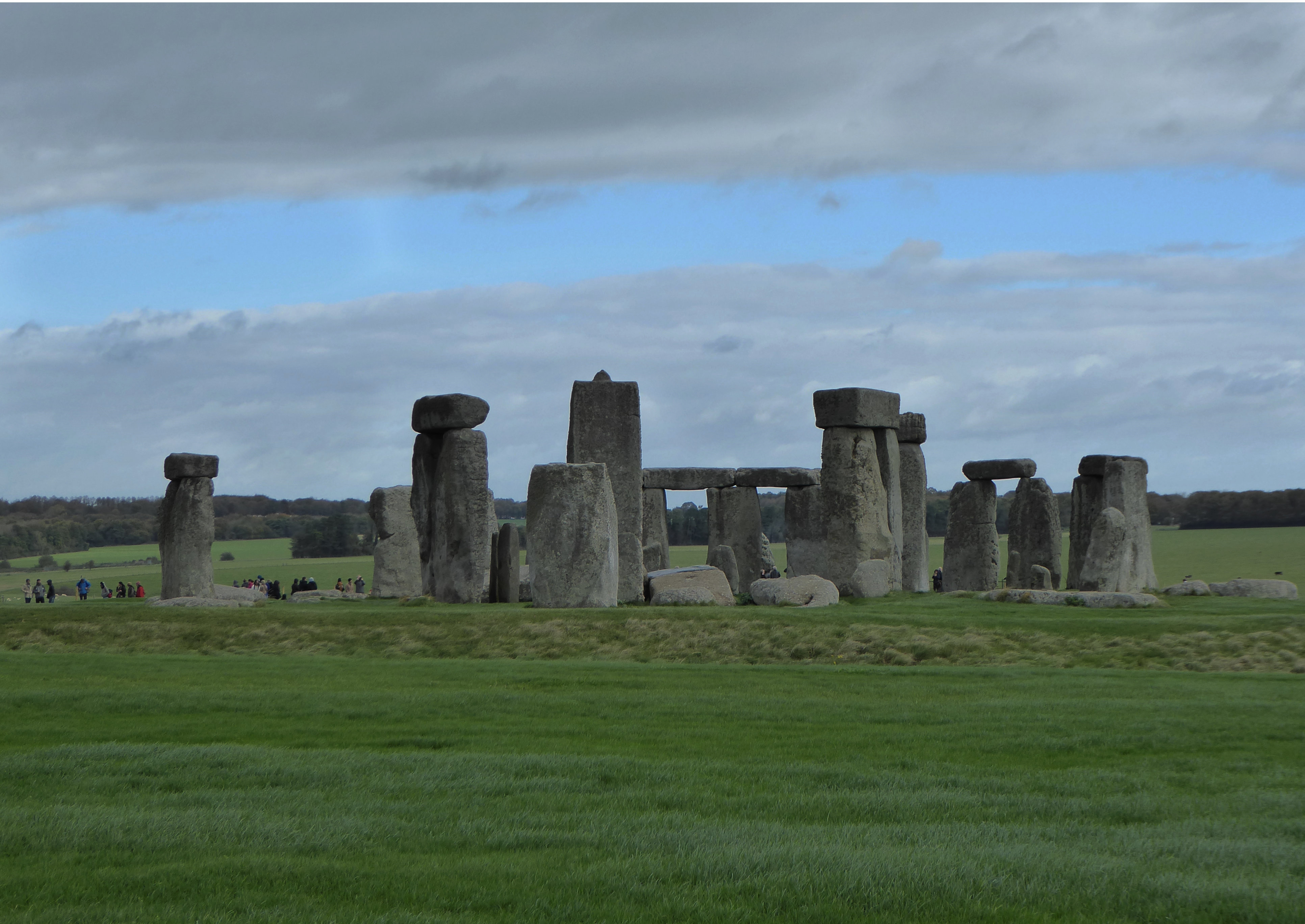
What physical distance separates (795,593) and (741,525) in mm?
13755

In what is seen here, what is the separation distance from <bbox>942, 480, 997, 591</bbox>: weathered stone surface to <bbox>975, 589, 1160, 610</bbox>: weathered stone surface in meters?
7.72

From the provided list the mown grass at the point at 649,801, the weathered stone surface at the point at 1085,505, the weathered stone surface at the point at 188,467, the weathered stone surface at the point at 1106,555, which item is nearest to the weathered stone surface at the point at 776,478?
the weathered stone surface at the point at 1085,505

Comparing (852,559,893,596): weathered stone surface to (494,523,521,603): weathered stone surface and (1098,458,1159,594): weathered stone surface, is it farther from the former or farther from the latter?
(494,523,521,603): weathered stone surface

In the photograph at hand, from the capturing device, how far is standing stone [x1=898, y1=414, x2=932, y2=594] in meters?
27.9

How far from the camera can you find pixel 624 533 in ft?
68.0

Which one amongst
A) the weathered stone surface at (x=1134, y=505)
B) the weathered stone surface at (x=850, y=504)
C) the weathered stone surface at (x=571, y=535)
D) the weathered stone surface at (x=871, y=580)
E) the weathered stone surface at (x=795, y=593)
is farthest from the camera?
the weathered stone surface at (x=1134, y=505)

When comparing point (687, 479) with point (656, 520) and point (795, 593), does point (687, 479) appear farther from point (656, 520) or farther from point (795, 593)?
point (795, 593)

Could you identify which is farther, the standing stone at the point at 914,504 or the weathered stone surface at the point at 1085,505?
the standing stone at the point at 914,504

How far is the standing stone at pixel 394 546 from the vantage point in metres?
26.3

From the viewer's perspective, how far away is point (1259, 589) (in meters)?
23.8

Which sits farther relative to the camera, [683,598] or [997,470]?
[997,470]

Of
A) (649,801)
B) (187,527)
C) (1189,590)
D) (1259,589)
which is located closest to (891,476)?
(1189,590)

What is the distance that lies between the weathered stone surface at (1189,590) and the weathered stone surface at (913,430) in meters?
6.84

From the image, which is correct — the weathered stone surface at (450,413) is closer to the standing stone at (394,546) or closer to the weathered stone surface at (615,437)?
the weathered stone surface at (615,437)
